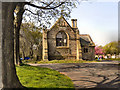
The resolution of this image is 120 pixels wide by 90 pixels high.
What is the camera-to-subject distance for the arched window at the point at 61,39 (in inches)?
1041

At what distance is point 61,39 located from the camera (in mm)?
26625

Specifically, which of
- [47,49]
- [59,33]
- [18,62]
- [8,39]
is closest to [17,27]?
[18,62]

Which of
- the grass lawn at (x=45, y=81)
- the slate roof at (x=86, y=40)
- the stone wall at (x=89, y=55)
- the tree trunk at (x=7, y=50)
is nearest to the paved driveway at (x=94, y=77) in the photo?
the grass lawn at (x=45, y=81)

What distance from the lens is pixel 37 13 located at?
1125 centimetres

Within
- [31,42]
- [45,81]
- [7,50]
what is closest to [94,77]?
[45,81]

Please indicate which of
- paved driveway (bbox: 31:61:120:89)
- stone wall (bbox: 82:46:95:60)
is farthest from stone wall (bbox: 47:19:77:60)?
paved driveway (bbox: 31:61:120:89)

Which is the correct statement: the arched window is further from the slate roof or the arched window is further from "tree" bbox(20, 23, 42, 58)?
"tree" bbox(20, 23, 42, 58)

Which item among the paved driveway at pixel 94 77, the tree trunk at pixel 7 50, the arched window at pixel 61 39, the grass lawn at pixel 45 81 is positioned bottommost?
the paved driveway at pixel 94 77

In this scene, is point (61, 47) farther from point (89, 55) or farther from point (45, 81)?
point (45, 81)

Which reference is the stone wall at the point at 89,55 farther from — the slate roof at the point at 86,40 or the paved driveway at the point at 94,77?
the paved driveway at the point at 94,77

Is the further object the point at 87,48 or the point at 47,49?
the point at 87,48

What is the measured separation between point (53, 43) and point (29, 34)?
29.0 feet

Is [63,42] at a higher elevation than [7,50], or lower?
higher

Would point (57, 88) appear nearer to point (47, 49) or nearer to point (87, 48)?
point (47, 49)
